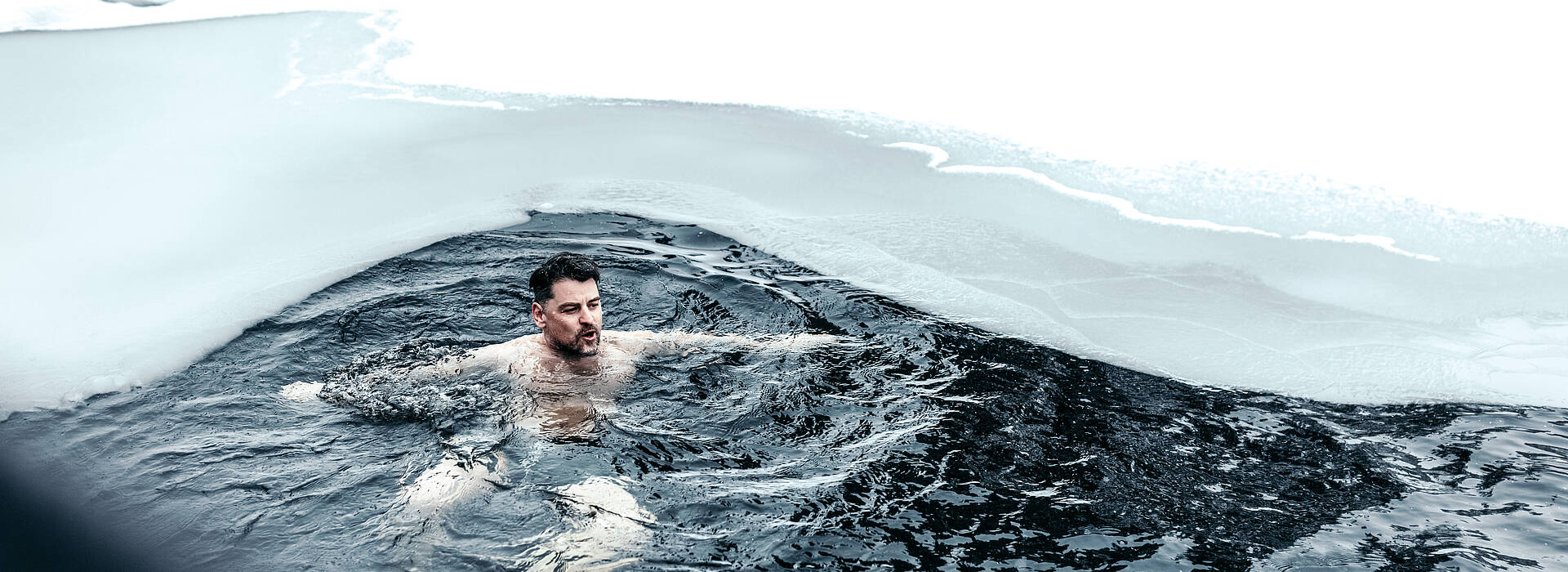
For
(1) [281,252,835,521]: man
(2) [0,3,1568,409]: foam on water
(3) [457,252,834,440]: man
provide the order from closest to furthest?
(1) [281,252,835,521]: man, (3) [457,252,834,440]: man, (2) [0,3,1568,409]: foam on water

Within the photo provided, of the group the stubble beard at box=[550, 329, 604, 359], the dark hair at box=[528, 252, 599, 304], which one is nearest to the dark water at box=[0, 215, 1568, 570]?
the stubble beard at box=[550, 329, 604, 359]

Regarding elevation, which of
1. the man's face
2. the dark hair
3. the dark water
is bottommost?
the dark water

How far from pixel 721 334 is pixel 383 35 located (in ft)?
23.3

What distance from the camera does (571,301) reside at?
204 inches

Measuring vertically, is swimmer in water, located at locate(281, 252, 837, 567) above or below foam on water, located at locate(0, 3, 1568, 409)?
below

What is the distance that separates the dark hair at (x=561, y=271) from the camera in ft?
16.9

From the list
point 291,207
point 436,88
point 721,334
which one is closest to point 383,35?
point 436,88

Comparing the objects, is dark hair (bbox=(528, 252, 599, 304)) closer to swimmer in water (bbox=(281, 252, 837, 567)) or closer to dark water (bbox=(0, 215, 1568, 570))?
swimmer in water (bbox=(281, 252, 837, 567))

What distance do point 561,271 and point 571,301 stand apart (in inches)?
5.6

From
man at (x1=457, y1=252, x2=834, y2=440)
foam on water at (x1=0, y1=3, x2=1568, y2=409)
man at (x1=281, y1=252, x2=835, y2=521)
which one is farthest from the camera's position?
foam on water at (x1=0, y1=3, x2=1568, y2=409)

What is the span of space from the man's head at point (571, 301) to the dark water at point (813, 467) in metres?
0.34

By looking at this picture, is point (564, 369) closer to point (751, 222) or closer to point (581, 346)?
point (581, 346)

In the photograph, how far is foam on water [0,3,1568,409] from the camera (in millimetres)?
5672

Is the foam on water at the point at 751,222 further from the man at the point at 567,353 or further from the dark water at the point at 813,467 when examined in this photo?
the man at the point at 567,353
